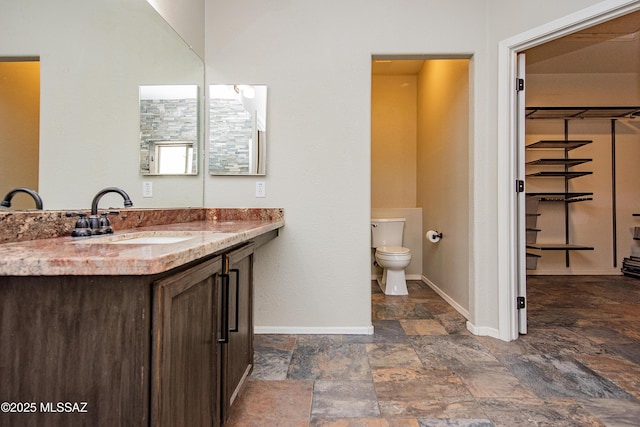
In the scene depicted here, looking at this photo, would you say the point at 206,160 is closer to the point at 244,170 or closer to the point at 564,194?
the point at 244,170

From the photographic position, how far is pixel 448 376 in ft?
5.64

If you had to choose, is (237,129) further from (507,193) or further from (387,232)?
(387,232)

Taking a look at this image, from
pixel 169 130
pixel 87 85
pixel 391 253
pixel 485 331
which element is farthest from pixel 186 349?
pixel 391 253

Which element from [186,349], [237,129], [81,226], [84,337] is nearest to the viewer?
[84,337]

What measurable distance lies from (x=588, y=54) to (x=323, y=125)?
3.45 meters

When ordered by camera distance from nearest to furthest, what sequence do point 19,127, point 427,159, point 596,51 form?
point 19,127, point 596,51, point 427,159

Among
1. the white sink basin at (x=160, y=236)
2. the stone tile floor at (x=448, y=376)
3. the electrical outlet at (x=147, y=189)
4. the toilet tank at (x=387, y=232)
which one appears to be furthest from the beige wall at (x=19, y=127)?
the toilet tank at (x=387, y=232)

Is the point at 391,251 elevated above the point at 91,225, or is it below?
below

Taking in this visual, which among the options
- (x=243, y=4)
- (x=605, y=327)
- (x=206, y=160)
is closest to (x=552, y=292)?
(x=605, y=327)

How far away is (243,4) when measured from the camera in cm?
232

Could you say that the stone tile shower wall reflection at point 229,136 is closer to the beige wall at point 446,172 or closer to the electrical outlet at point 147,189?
the electrical outlet at point 147,189

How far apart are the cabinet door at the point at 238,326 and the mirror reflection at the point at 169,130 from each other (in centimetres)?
86

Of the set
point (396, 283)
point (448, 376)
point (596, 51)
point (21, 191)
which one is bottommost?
point (448, 376)

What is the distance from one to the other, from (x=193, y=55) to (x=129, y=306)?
6.69 feet
